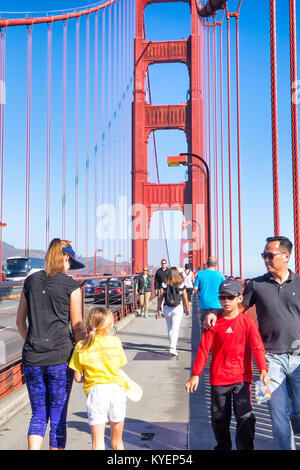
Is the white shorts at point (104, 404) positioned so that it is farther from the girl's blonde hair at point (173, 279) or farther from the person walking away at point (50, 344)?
the girl's blonde hair at point (173, 279)

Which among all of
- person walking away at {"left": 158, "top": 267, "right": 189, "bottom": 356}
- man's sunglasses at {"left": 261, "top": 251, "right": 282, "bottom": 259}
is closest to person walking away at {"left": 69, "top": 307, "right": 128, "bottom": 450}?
man's sunglasses at {"left": 261, "top": 251, "right": 282, "bottom": 259}

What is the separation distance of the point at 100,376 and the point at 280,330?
4.08 ft

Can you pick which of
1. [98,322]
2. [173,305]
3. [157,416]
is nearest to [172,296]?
[173,305]

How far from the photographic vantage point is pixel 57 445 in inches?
123

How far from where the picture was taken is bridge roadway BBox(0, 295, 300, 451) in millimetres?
3812

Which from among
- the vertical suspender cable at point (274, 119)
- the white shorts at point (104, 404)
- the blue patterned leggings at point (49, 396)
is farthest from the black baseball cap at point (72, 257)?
the vertical suspender cable at point (274, 119)

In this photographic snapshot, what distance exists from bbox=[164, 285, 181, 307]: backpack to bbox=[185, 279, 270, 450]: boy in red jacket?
4408mm

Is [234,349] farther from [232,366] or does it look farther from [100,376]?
[100,376]

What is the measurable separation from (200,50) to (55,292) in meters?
41.6

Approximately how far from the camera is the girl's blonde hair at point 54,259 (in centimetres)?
315

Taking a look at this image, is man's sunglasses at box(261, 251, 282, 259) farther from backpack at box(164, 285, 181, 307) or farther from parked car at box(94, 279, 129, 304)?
parked car at box(94, 279, 129, 304)

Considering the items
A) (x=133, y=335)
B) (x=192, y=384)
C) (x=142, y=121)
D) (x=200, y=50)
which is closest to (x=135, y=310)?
(x=133, y=335)

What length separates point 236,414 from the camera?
10.7 ft

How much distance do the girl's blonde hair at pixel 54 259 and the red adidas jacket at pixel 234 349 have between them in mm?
1164
